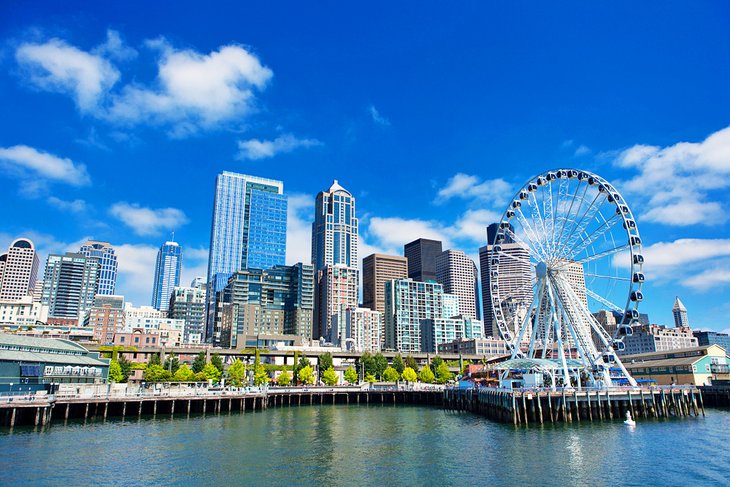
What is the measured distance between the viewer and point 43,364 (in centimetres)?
Result: 8381

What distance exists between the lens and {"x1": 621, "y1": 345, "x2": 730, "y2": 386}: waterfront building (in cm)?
10944

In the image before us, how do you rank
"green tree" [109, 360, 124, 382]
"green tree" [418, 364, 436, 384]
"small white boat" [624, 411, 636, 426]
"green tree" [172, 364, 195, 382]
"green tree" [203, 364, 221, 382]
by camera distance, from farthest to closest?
"green tree" [418, 364, 436, 384], "green tree" [203, 364, 221, 382], "green tree" [172, 364, 195, 382], "green tree" [109, 360, 124, 382], "small white boat" [624, 411, 636, 426]

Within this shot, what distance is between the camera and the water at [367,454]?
4194 centimetres

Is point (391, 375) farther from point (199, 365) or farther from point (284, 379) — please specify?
point (199, 365)

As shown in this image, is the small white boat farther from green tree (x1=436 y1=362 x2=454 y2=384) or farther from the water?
green tree (x1=436 y1=362 x2=454 y2=384)

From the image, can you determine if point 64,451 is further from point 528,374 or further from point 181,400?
point 528,374

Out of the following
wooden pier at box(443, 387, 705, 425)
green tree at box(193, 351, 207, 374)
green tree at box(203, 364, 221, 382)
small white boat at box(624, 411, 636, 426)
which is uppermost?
green tree at box(193, 351, 207, 374)

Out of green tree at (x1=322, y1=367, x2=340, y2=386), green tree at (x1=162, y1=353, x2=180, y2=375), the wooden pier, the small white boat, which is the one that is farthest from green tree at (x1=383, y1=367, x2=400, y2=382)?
the small white boat

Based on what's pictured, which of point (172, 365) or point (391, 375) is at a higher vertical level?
point (172, 365)

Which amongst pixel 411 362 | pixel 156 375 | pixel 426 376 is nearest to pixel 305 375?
pixel 426 376

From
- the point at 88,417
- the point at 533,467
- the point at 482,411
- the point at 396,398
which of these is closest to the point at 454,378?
the point at 396,398

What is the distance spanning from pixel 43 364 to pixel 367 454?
191 feet

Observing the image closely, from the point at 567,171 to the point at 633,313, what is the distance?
25.6 m

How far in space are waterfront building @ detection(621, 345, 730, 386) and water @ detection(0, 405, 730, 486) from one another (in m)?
39.1
